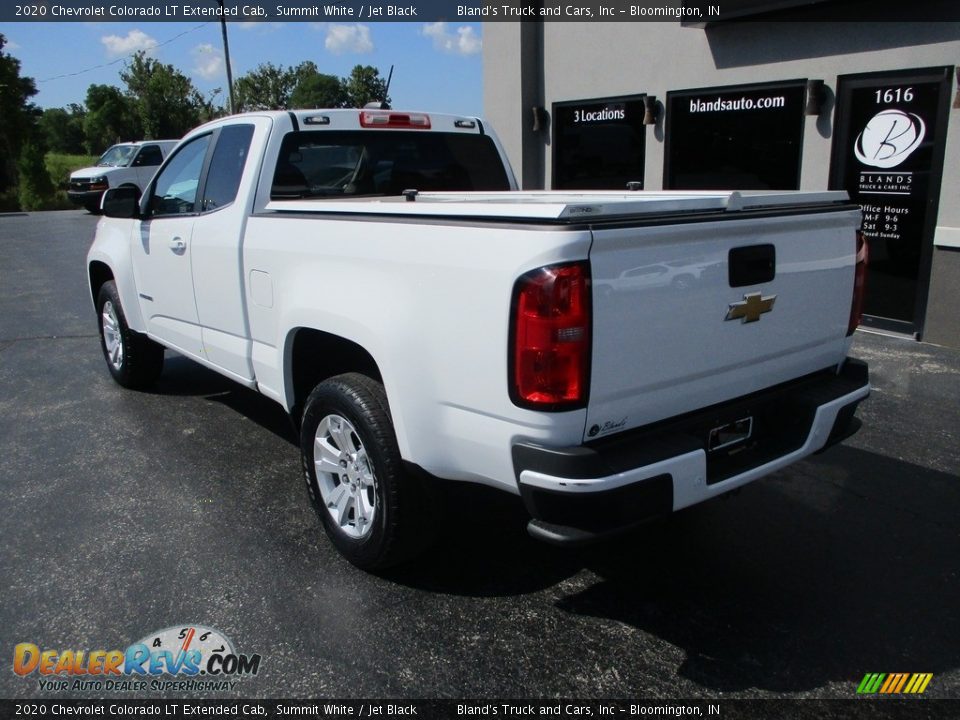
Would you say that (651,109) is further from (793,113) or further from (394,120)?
(394,120)

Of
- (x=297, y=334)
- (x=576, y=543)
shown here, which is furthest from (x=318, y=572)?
(x=576, y=543)

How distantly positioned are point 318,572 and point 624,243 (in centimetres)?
193

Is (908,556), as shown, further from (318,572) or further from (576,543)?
(318,572)

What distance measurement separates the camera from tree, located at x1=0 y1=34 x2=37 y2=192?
29438 mm

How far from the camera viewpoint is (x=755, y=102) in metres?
8.32

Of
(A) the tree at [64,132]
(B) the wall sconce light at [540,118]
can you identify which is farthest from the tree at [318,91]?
(B) the wall sconce light at [540,118]

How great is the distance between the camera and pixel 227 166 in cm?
436

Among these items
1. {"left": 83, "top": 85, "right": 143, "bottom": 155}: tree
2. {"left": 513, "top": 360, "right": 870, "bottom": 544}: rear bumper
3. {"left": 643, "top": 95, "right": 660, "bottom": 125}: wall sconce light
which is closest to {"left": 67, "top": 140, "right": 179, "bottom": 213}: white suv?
{"left": 643, "top": 95, "right": 660, "bottom": 125}: wall sconce light

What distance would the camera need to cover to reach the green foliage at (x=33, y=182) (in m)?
27.8

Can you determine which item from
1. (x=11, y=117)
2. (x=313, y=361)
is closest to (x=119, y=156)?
(x=11, y=117)

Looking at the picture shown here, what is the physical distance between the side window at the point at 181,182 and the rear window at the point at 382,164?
0.71m

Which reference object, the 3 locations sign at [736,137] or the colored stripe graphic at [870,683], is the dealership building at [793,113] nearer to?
the 3 locations sign at [736,137]

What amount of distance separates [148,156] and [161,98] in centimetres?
2316

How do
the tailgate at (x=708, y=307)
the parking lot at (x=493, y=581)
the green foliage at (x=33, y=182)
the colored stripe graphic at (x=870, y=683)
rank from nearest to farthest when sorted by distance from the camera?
the tailgate at (x=708, y=307), the colored stripe graphic at (x=870, y=683), the parking lot at (x=493, y=581), the green foliage at (x=33, y=182)
